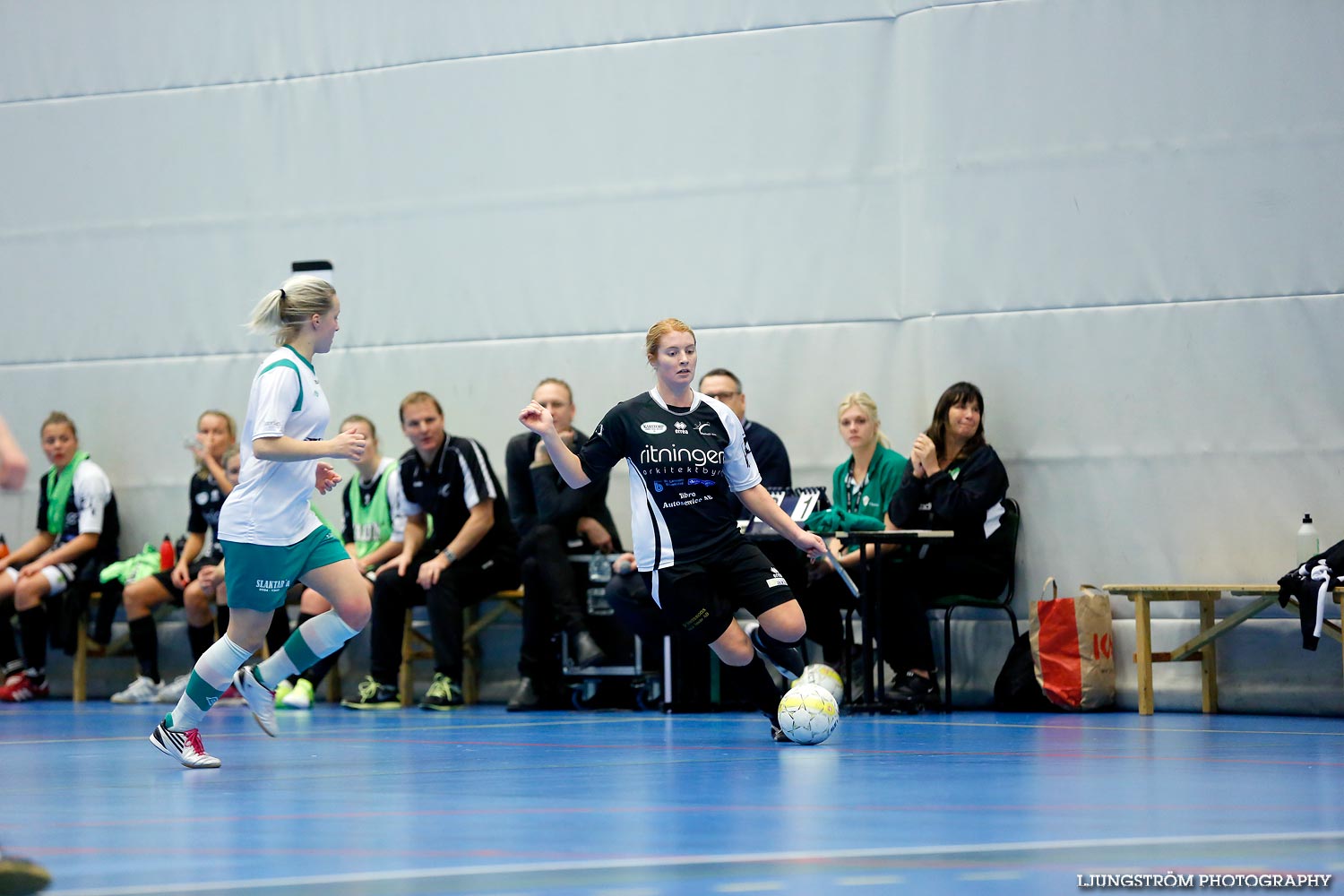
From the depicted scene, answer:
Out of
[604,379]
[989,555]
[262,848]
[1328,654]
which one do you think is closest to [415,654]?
[604,379]

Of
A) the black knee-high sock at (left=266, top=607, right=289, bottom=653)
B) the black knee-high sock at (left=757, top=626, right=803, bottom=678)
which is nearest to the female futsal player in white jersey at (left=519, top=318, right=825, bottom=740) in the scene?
the black knee-high sock at (left=757, top=626, right=803, bottom=678)

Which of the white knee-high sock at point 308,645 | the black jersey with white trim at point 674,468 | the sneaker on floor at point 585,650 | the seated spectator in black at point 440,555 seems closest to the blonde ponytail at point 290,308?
the white knee-high sock at point 308,645

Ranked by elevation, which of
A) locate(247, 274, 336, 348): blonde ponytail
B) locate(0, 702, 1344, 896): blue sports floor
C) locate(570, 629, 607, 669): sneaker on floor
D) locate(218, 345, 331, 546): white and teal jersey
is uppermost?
locate(247, 274, 336, 348): blonde ponytail

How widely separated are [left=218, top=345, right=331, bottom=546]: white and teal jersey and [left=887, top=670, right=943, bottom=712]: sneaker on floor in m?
3.76

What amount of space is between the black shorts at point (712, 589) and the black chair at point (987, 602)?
2.25 m

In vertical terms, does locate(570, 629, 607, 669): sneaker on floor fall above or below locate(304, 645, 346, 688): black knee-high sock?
above

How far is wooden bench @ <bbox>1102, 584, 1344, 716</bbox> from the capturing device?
8.49m

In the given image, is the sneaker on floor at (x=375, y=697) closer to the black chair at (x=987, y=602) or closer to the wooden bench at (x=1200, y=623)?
the black chair at (x=987, y=602)

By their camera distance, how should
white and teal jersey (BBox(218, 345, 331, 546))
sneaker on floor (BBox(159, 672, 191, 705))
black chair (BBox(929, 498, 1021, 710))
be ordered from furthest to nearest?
sneaker on floor (BBox(159, 672, 191, 705))
black chair (BBox(929, 498, 1021, 710))
white and teal jersey (BBox(218, 345, 331, 546))

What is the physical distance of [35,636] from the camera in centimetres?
1157

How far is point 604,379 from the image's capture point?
10711 mm

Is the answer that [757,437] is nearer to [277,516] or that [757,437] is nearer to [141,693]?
[277,516]

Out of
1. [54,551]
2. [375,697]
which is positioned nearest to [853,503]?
[375,697]

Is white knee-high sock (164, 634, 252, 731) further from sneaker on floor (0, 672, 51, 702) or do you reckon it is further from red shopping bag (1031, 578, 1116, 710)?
sneaker on floor (0, 672, 51, 702)
